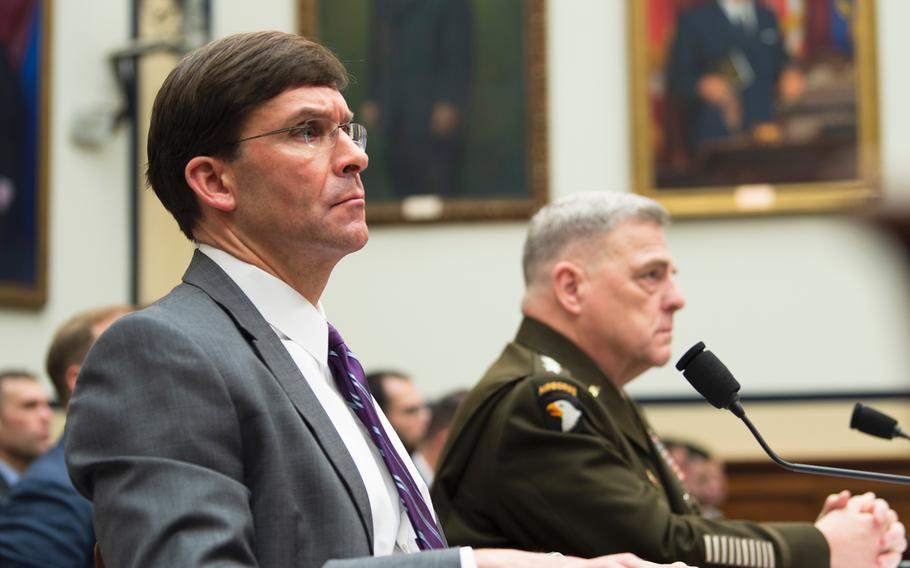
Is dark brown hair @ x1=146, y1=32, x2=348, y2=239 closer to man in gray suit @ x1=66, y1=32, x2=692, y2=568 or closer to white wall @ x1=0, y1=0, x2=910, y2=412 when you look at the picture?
man in gray suit @ x1=66, y1=32, x2=692, y2=568

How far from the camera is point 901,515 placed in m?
7.30

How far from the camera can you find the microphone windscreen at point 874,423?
282 cm

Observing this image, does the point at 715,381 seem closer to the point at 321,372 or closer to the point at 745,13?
the point at 321,372

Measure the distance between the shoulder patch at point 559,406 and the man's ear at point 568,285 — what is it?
387mm

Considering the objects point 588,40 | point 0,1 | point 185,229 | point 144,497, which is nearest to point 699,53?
point 588,40

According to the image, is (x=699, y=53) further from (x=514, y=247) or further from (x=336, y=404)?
(x=336, y=404)

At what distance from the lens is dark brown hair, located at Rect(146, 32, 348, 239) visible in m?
2.06

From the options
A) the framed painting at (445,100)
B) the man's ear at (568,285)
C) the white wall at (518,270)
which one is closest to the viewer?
the man's ear at (568,285)

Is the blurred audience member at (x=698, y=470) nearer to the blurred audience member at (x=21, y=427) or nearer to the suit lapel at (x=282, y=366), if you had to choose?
the blurred audience member at (x=21, y=427)

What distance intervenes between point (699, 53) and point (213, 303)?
6421 mm

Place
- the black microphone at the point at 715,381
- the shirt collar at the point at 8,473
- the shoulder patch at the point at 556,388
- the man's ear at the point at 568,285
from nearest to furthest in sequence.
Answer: the black microphone at the point at 715,381 → the shoulder patch at the point at 556,388 → the man's ear at the point at 568,285 → the shirt collar at the point at 8,473

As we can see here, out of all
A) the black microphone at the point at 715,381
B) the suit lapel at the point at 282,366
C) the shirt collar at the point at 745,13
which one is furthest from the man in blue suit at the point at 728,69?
the suit lapel at the point at 282,366

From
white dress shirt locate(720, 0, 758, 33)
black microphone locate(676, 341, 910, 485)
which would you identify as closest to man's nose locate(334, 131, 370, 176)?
black microphone locate(676, 341, 910, 485)

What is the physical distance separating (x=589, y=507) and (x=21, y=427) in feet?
13.4
